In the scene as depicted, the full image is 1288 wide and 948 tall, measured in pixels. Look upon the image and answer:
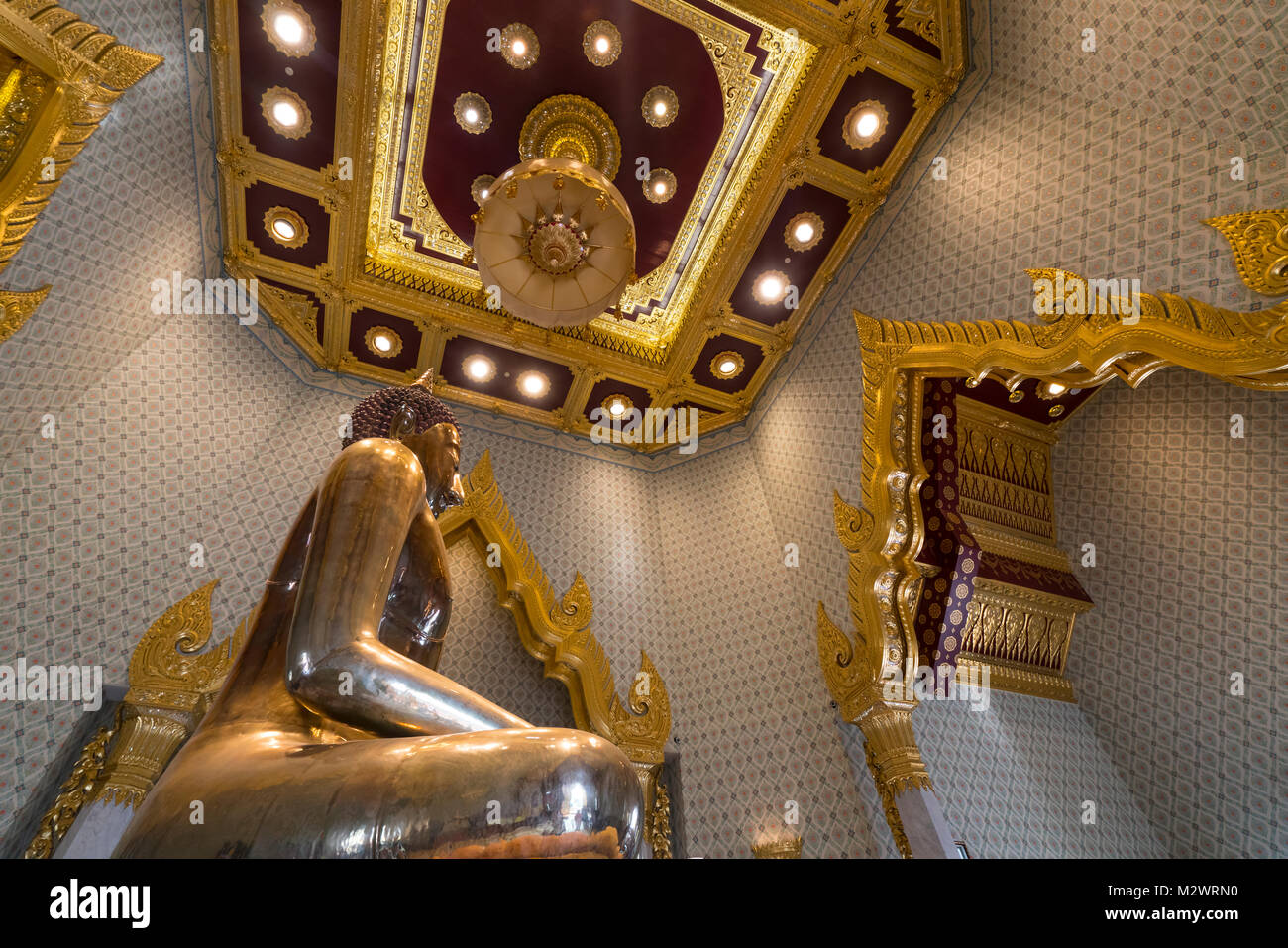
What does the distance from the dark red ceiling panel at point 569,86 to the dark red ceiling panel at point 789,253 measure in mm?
959

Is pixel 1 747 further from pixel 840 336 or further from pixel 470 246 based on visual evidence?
pixel 840 336

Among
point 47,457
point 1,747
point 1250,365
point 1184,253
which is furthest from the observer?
point 47,457

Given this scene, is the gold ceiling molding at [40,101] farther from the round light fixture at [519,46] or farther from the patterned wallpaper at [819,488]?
the round light fixture at [519,46]

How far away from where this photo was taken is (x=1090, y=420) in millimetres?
6371

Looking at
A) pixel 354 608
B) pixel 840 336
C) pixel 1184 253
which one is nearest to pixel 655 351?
pixel 840 336

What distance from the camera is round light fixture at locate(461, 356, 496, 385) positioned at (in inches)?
283

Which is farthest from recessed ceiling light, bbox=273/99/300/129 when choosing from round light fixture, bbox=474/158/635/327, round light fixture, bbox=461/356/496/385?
round light fixture, bbox=461/356/496/385

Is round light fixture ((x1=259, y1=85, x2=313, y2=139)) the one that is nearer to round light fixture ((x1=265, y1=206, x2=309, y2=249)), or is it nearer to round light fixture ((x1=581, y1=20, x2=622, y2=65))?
round light fixture ((x1=265, y1=206, x2=309, y2=249))

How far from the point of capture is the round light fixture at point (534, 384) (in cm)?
734

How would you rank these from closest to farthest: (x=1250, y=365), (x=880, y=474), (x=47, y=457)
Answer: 1. (x=1250, y=365)
2. (x=47, y=457)
3. (x=880, y=474)

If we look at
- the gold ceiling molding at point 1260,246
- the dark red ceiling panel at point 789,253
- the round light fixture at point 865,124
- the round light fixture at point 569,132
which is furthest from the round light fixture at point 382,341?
the gold ceiling molding at point 1260,246

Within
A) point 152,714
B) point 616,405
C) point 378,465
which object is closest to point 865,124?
point 616,405

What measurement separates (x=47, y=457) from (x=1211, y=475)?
345 inches

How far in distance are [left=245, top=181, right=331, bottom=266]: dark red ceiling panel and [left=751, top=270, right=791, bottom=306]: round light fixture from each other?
14.7 ft
